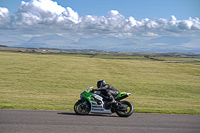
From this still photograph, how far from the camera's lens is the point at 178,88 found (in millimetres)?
27328

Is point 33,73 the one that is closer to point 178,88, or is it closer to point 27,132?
point 178,88

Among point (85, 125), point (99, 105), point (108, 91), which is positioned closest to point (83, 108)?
point (99, 105)

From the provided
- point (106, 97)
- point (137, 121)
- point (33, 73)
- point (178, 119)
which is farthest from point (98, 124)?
point (33, 73)

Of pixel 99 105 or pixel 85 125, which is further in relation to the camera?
pixel 99 105

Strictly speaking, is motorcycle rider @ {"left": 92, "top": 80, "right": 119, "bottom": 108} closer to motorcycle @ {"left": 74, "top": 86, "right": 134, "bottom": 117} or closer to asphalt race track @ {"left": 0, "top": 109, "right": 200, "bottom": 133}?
motorcycle @ {"left": 74, "top": 86, "right": 134, "bottom": 117}

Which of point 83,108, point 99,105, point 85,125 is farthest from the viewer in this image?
point 83,108

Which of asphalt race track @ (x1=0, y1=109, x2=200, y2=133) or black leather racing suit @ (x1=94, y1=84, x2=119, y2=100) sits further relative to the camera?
black leather racing suit @ (x1=94, y1=84, x2=119, y2=100)

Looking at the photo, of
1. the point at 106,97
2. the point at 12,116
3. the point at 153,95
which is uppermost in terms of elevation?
the point at 106,97

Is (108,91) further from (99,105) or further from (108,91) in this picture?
(99,105)

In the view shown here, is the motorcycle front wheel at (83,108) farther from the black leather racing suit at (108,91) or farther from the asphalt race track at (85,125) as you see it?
the asphalt race track at (85,125)

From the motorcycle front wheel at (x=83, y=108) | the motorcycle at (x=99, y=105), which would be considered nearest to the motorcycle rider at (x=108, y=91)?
the motorcycle at (x=99, y=105)

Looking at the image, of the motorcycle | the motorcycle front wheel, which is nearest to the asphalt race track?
the motorcycle

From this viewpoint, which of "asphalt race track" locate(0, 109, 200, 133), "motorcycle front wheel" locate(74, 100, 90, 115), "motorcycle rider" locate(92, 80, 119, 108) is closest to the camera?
"asphalt race track" locate(0, 109, 200, 133)

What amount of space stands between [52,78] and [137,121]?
74.1ft
